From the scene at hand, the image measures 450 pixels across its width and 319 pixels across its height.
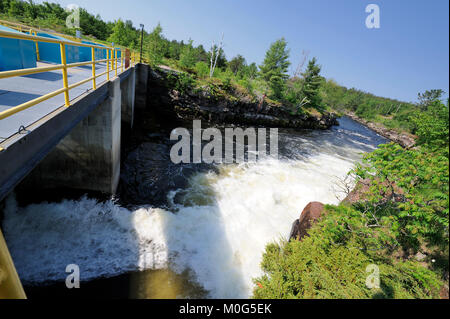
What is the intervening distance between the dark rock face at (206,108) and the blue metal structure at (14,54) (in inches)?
585

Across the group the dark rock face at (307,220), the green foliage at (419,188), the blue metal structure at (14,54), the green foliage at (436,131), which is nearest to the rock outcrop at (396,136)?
the green foliage at (436,131)

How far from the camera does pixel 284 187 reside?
1148 cm

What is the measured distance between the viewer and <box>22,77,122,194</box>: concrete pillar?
7090 millimetres

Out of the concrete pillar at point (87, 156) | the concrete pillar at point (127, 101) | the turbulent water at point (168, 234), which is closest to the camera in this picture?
the turbulent water at point (168, 234)

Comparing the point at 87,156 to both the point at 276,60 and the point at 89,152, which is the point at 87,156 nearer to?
the point at 89,152

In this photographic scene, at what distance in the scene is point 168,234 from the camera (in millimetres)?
6988

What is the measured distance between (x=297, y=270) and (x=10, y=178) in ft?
20.8

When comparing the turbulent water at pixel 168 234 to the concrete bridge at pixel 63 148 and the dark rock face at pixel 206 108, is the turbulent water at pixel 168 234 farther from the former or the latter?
the dark rock face at pixel 206 108

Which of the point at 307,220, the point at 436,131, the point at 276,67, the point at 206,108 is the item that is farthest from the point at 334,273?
the point at 276,67

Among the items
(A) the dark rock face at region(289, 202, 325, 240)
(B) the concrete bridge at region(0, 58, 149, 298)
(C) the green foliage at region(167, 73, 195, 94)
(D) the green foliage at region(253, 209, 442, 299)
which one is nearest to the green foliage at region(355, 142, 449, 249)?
(D) the green foliage at region(253, 209, 442, 299)

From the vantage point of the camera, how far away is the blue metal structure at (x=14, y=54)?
5.22m

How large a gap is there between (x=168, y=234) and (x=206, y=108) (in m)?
19.8

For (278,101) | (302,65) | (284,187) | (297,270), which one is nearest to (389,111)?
(302,65)
